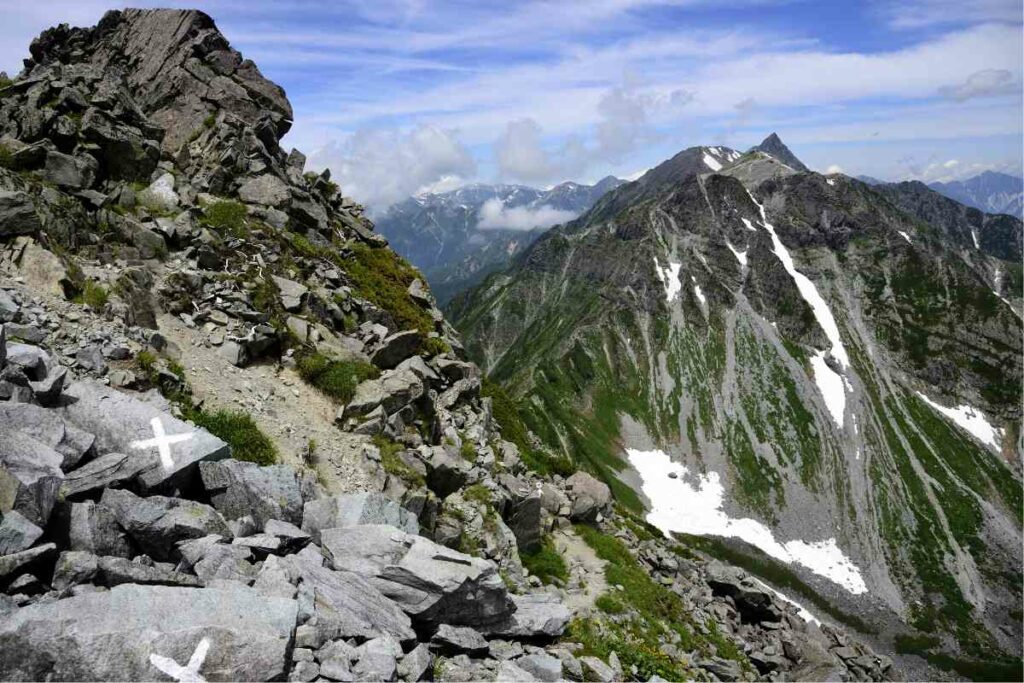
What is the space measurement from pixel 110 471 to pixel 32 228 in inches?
566

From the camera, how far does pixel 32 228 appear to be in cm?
2033

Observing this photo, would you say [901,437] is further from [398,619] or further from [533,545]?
[398,619]

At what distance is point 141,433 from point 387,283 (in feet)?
79.9

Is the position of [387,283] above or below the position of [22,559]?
above

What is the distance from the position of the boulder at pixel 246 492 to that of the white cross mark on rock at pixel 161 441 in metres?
0.73

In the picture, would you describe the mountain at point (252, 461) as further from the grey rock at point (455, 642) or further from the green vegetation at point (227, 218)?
the green vegetation at point (227, 218)

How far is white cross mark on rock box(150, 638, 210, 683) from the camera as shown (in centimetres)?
828

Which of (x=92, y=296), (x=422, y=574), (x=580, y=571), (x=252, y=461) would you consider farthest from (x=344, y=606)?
(x=580, y=571)

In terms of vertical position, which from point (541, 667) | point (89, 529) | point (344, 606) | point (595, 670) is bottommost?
point (595, 670)

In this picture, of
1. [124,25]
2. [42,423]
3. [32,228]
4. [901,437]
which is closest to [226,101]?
[124,25]

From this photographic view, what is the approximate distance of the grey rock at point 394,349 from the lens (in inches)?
1039

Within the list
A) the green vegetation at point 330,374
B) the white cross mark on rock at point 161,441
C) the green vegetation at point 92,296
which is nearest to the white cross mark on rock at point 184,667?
the white cross mark on rock at point 161,441

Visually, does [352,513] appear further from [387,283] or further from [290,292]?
[387,283]

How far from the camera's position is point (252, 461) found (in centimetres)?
1670
